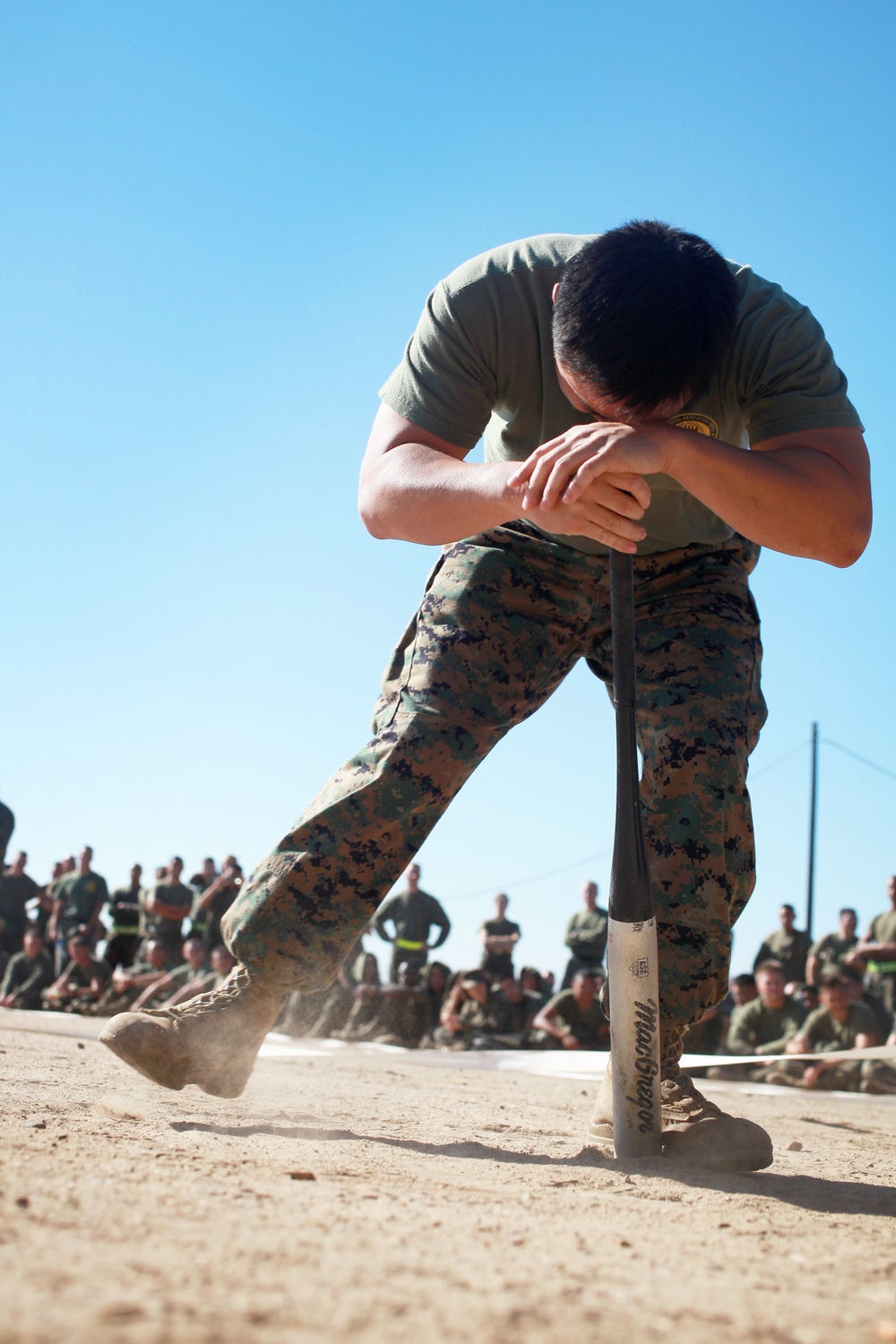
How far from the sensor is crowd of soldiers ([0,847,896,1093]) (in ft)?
26.5

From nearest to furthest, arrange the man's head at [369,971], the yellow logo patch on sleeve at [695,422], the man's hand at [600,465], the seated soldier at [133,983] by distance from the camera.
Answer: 1. the man's hand at [600,465]
2. the yellow logo patch on sleeve at [695,422]
3. the man's head at [369,971]
4. the seated soldier at [133,983]

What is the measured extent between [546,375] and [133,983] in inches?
396

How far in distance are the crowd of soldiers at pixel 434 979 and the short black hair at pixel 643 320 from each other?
19.2ft

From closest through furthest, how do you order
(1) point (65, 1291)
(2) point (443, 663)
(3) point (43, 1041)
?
(1) point (65, 1291), (2) point (443, 663), (3) point (43, 1041)

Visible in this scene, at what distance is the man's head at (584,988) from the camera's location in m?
9.03

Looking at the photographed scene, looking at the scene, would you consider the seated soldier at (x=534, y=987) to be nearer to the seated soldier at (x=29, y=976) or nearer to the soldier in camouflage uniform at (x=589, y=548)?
the seated soldier at (x=29, y=976)

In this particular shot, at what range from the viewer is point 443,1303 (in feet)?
3.16

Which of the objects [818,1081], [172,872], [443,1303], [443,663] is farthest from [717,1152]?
[172,872]

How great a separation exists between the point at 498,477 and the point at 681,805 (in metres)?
0.76

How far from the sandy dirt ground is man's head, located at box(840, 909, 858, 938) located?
24.6 ft

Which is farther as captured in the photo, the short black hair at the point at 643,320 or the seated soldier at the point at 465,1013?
the seated soldier at the point at 465,1013

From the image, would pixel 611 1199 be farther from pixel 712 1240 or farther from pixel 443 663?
pixel 443 663

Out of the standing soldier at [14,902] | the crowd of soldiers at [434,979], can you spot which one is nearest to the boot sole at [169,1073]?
the crowd of soldiers at [434,979]

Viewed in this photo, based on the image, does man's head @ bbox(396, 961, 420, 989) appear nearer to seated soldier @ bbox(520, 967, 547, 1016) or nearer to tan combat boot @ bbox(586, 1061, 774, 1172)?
seated soldier @ bbox(520, 967, 547, 1016)
